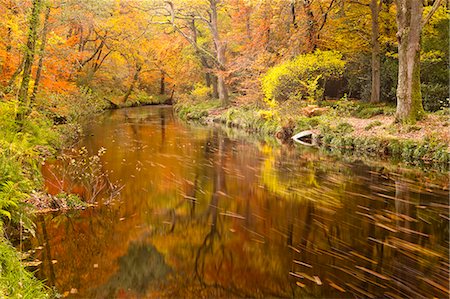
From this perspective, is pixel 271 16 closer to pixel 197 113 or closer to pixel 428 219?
pixel 197 113

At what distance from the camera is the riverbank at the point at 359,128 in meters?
12.2

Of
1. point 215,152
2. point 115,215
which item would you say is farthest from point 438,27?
point 115,215

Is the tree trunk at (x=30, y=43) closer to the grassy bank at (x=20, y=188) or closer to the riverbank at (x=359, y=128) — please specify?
the grassy bank at (x=20, y=188)

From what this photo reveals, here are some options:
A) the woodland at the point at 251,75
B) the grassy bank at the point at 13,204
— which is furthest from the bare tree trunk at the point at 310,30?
the grassy bank at the point at 13,204

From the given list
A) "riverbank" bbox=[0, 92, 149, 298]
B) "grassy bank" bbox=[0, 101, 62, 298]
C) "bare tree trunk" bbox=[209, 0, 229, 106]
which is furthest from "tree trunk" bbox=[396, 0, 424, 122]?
"bare tree trunk" bbox=[209, 0, 229, 106]

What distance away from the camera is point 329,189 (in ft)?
31.0

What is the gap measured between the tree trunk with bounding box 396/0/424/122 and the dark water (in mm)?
3117

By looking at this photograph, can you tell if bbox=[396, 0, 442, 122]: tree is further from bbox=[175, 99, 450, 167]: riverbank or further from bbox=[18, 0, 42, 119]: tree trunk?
bbox=[18, 0, 42, 119]: tree trunk

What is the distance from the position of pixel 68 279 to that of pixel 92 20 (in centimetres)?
2240

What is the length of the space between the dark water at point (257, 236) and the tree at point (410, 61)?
3.12 meters

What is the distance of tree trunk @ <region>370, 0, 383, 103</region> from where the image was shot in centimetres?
1817

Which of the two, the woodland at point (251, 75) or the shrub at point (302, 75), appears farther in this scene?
the shrub at point (302, 75)

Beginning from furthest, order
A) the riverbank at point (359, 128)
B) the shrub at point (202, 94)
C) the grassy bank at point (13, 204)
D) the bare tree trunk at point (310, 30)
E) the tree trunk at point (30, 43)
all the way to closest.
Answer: the shrub at point (202, 94) < the bare tree trunk at point (310, 30) < the riverbank at point (359, 128) < the tree trunk at point (30, 43) < the grassy bank at point (13, 204)

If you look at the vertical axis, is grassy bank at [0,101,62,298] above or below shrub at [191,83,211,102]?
below
